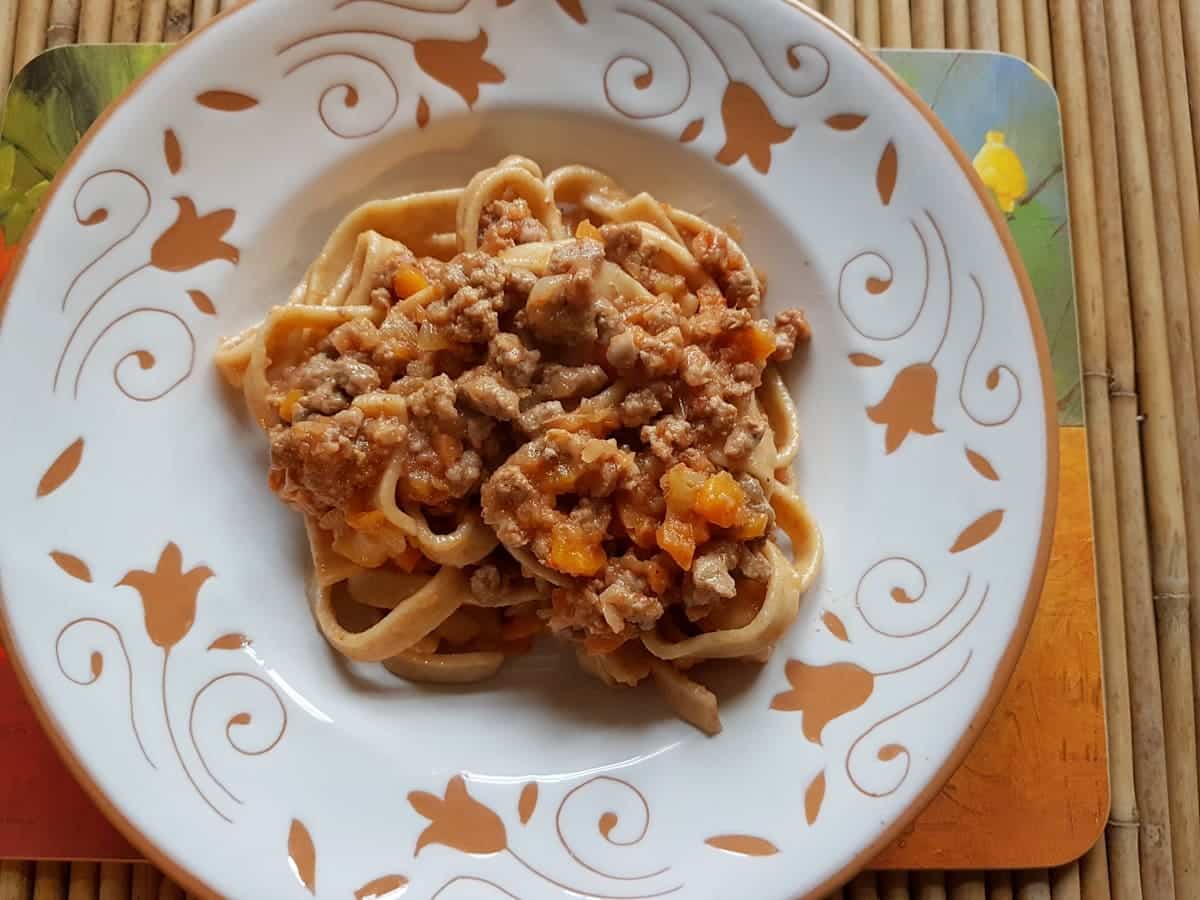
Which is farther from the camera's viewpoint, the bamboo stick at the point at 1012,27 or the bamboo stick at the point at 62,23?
the bamboo stick at the point at 1012,27

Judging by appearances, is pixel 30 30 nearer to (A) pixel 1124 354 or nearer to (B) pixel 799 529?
(B) pixel 799 529

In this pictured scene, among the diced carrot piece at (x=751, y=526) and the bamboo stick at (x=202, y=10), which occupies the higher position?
the bamboo stick at (x=202, y=10)

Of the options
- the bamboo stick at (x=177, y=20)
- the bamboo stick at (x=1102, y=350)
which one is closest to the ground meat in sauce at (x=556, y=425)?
the bamboo stick at (x=1102, y=350)

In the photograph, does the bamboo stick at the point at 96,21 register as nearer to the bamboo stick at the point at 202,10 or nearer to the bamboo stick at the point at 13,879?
the bamboo stick at the point at 202,10

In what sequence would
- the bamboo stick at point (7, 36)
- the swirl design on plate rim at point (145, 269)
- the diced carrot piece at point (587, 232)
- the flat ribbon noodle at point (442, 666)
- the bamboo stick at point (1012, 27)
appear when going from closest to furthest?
the swirl design on plate rim at point (145, 269) < the flat ribbon noodle at point (442, 666) < the diced carrot piece at point (587, 232) < the bamboo stick at point (7, 36) < the bamboo stick at point (1012, 27)

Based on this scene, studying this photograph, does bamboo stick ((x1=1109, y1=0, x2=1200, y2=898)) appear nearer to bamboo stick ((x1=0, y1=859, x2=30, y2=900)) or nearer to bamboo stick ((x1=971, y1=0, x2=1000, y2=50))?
bamboo stick ((x1=971, y1=0, x2=1000, y2=50))

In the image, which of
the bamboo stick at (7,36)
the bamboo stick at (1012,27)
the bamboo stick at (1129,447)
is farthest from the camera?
the bamboo stick at (1012,27)

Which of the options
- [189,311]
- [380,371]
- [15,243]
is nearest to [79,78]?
[15,243]
